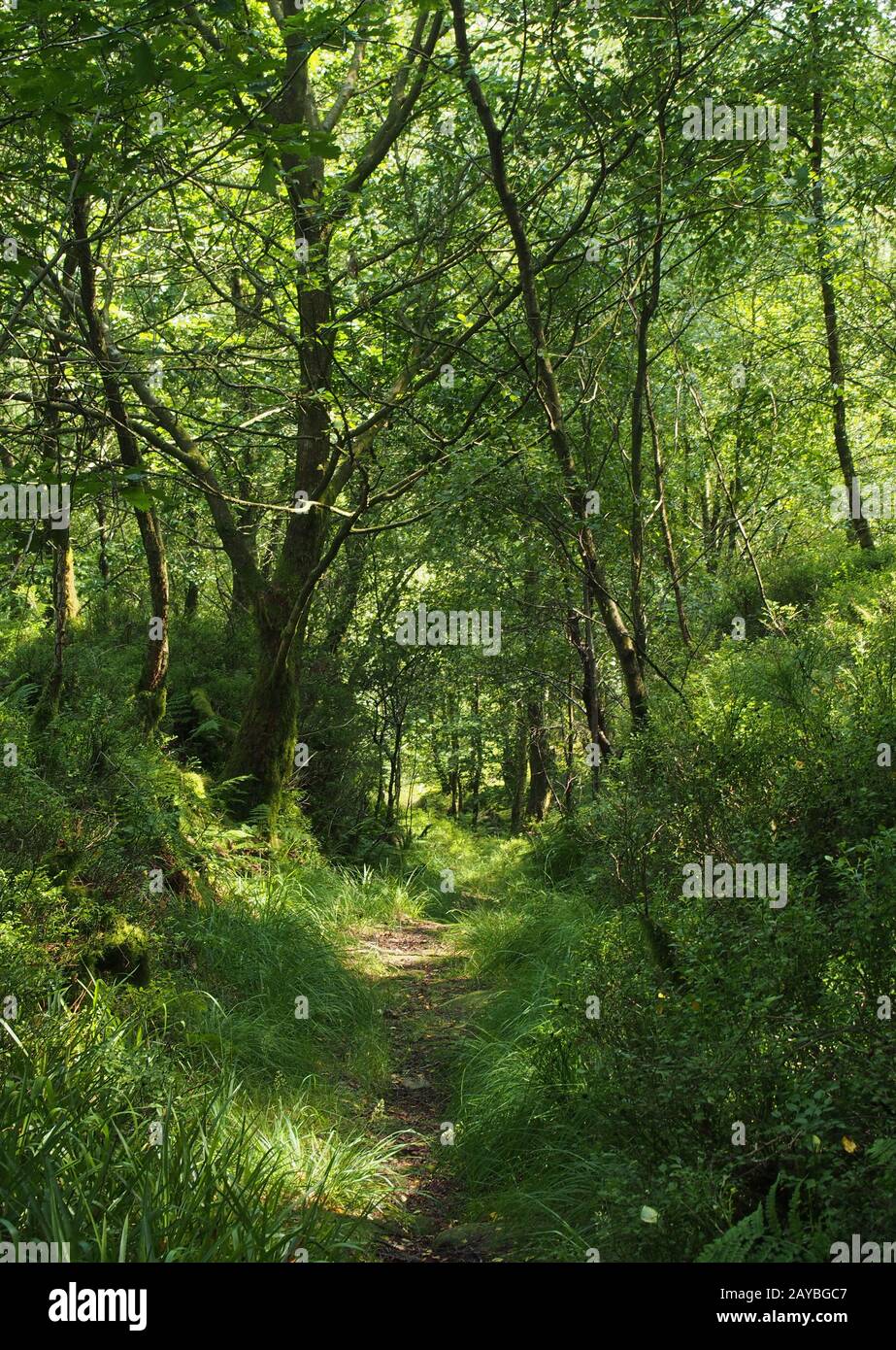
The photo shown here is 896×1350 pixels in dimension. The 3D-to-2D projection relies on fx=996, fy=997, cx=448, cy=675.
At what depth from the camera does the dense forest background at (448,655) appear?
12.1 feet

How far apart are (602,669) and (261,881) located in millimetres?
7273

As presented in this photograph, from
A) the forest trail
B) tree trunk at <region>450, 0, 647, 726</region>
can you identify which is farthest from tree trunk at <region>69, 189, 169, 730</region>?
the forest trail

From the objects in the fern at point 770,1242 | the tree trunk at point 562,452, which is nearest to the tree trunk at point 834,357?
the tree trunk at point 562,452

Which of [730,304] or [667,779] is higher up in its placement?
[730,304]

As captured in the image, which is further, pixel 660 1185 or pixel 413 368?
pixel 413 368

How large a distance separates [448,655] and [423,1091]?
947 cm

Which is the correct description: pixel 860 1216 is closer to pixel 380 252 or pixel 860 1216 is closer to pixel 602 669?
pixel 380 252

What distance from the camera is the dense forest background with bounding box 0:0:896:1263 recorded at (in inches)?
145

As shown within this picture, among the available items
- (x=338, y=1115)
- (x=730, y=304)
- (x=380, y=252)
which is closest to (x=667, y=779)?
(x=338, y=1115)

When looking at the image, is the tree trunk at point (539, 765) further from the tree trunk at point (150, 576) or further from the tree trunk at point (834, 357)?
the tree trunk at point (150, 576)

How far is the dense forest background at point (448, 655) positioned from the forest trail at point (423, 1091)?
35 mm

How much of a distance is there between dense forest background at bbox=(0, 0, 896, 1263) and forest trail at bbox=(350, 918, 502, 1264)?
0.04m

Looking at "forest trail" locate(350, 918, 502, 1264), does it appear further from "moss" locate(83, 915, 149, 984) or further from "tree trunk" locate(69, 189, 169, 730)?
"tree trunk" locate(69, 189, 169, 730)
